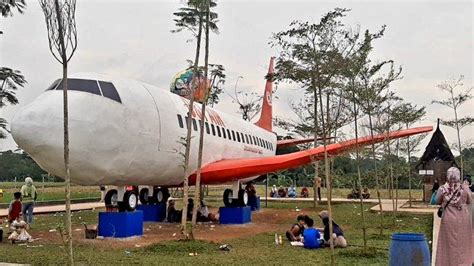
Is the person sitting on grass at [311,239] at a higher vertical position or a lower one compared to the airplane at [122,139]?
lower

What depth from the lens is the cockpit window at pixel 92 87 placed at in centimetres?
1320

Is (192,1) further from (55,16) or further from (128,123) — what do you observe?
(55,16)

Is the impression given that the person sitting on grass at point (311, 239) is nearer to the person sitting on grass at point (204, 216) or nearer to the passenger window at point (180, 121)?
the passenger window at point (180, 121)

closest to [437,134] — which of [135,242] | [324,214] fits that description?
[324,214]

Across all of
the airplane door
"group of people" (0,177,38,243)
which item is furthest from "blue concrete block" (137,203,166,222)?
the airplane door

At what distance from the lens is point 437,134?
104ft

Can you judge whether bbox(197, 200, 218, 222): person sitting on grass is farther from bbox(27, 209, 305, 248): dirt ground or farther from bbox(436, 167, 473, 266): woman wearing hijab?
bbox(436, 167, 473, 266): woman wearing hijab

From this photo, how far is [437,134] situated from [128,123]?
77.0 ft

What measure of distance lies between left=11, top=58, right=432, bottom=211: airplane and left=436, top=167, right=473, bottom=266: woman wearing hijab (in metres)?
4.45

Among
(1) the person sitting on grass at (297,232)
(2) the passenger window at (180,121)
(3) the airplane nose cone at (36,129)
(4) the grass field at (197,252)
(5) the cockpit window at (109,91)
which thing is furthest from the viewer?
(2) the passenger window at (180,121)

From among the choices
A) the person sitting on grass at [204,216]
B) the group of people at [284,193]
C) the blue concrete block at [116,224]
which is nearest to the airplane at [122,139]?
the blue concrete block at [116,224]

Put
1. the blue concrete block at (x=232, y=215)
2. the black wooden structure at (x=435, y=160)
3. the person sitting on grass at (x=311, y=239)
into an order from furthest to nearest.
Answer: the black wooden structure at (x=435, y=160), the blue concrete block at (x=232, y=215), the person sitting on grass at (x=311, y=239)

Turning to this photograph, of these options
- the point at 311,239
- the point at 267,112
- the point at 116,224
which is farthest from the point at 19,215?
the point at 267,112

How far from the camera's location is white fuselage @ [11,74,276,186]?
A: 11.9 meters
